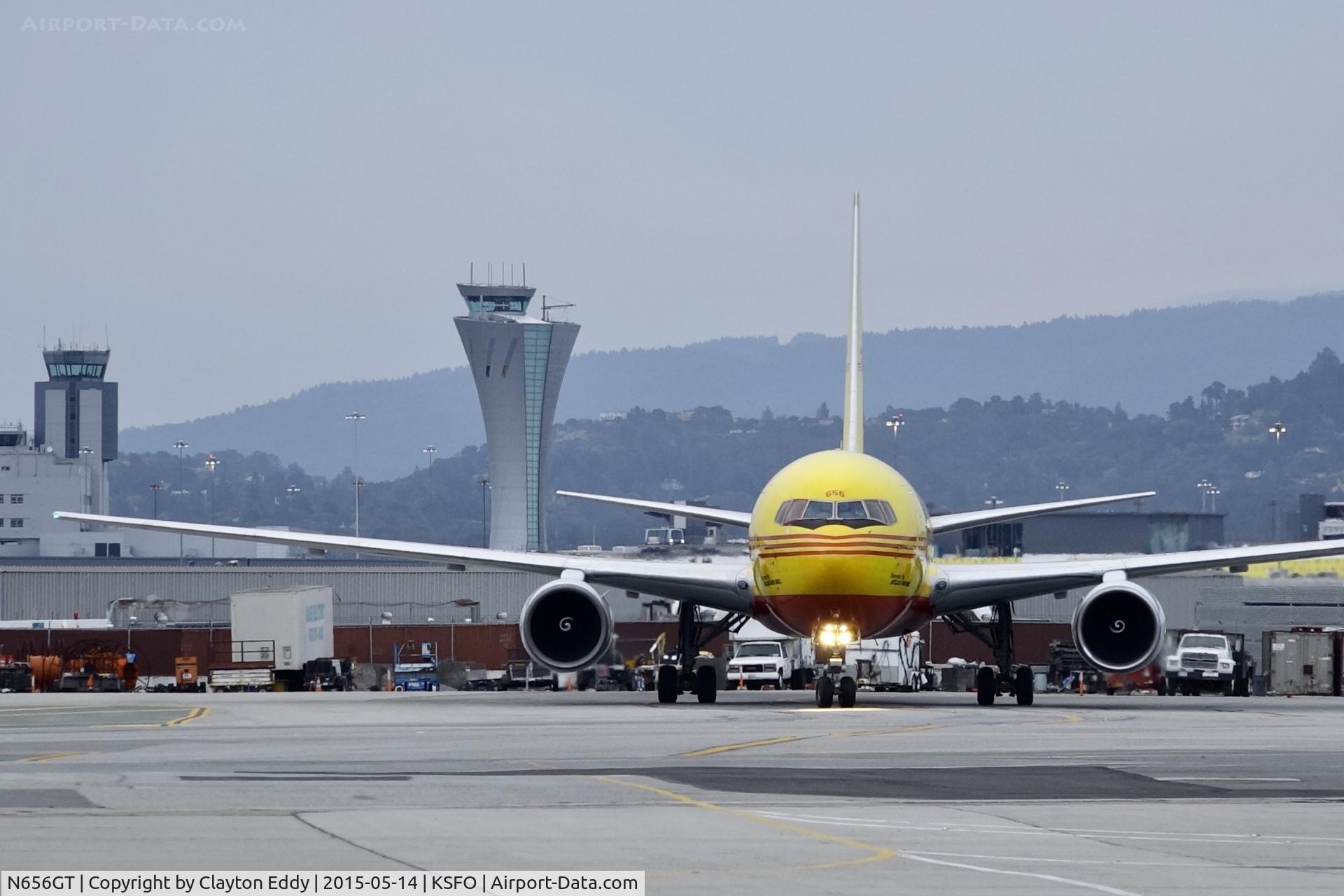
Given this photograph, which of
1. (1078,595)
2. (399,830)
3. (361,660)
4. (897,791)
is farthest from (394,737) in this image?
(1078,595)

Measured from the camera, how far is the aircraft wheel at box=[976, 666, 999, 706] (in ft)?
115

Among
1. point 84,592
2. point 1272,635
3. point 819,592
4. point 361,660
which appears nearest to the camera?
point 819,592

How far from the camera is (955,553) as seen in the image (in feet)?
495

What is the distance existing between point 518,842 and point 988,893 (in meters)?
3.28

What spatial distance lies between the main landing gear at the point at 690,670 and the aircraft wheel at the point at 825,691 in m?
3.01

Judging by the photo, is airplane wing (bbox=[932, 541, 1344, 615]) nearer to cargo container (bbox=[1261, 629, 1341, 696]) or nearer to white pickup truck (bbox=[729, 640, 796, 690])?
cargo container (bbox=[1261, 629, 1341, 696])

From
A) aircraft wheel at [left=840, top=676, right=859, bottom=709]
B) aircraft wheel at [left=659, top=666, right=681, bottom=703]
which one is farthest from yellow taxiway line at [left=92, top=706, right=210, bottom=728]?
aircraft wheel at [left=840, top=676, right=859, bottom=709]

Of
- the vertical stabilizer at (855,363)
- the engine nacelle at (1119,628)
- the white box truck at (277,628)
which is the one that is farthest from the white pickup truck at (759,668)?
the engine nacelle at (1119,628)

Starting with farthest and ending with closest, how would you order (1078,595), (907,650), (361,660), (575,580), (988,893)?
(1078,595), (361,660), (907,650), (575,580), (988,893)

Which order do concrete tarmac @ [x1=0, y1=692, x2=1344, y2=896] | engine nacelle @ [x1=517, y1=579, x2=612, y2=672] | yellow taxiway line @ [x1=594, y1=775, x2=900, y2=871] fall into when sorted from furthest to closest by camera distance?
1. engine nacelle @ [x1=517, y1=579, x2=612, y2=672]
2. yellow taxiway line @ [x1=594, y1=775, x2=900, y2=871]
3. concrete tarmac @ [x1=0, y1=692, x2=1344, y2=896]

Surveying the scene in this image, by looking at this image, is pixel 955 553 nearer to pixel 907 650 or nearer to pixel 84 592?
pixel 84 592

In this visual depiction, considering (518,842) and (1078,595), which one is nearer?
(518,842)

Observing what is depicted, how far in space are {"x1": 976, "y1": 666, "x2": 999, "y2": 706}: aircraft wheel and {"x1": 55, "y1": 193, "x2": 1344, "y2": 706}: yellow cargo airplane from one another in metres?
0.04
